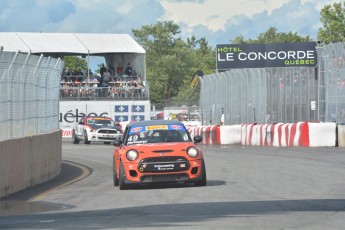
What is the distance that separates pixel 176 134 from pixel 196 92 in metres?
66.5

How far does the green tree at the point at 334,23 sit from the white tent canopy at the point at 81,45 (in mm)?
21267

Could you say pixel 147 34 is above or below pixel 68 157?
above

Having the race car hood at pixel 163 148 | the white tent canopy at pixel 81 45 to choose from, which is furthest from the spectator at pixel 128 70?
the race car hood at pixel 163 148

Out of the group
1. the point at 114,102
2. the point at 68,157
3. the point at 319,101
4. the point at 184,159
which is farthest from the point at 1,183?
the point at 114,102

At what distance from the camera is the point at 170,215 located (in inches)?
443

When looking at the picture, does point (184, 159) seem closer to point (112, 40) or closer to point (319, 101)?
point (319, 101)

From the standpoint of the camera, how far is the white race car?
43.1m

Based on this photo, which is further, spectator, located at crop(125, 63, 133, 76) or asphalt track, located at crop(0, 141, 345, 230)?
spectator, located at crop(125, 63, 133, 76)

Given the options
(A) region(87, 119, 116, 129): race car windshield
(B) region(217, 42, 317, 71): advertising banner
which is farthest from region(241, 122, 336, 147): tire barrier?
(B) region(217, 42, 317, 71): advertising banner

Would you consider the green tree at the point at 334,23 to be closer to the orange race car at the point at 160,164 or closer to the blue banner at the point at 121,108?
the blue banner at the point at 121,108

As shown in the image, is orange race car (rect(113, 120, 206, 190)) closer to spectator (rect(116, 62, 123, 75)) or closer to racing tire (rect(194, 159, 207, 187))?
racing tire (rect(194, 159, 207, 187))

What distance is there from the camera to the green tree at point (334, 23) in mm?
73938

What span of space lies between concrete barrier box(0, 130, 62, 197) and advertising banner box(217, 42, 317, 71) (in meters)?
45.2

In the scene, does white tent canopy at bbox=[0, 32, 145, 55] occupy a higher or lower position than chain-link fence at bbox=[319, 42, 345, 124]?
higher
